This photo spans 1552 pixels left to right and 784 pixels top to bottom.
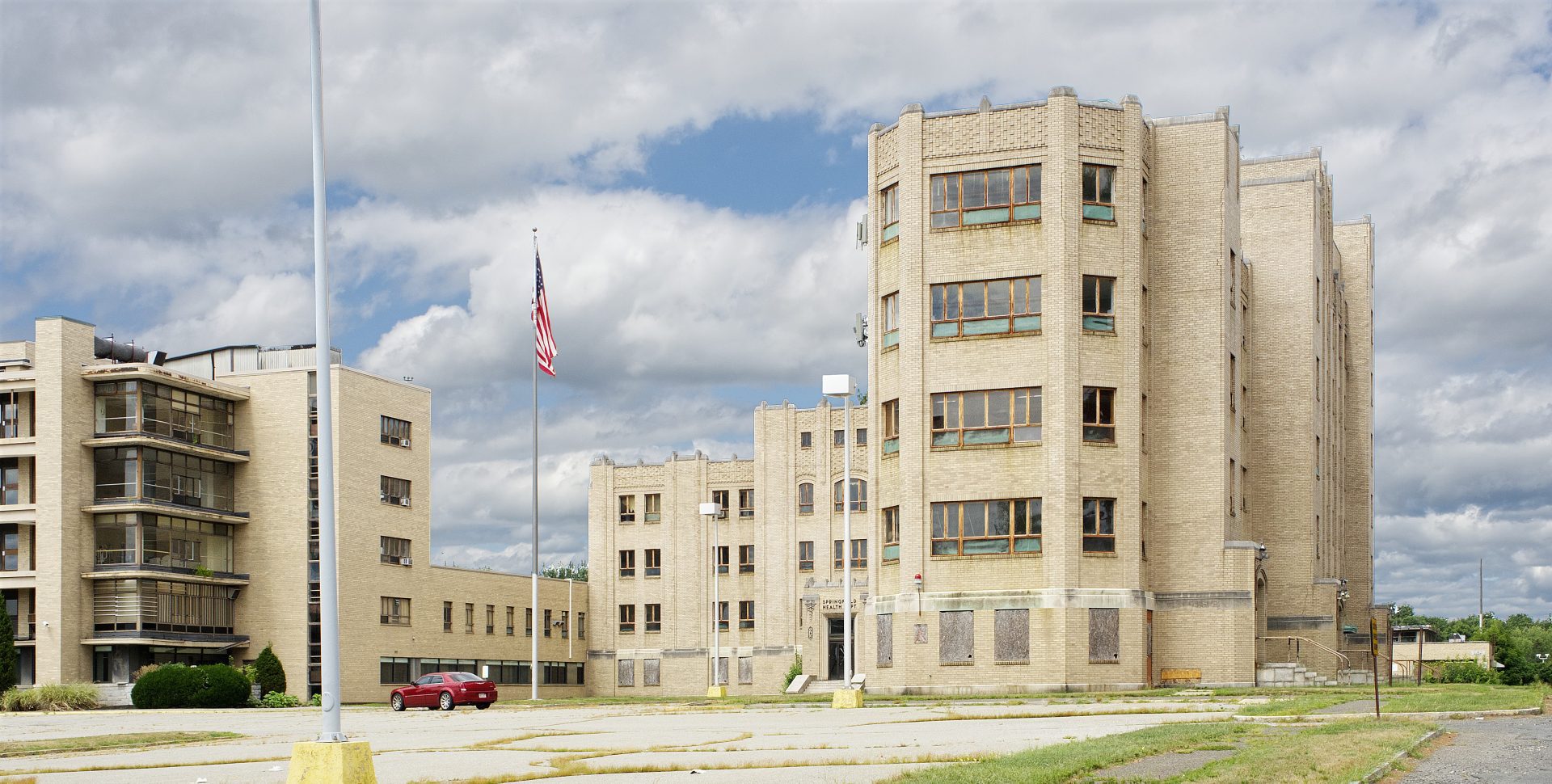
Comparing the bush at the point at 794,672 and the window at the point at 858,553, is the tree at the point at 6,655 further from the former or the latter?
the window at the point at 858,553

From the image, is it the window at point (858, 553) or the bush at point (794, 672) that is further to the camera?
the window at point (858, 553)

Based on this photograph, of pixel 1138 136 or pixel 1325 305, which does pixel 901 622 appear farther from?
pixel 1325 305

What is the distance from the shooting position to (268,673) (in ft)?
231

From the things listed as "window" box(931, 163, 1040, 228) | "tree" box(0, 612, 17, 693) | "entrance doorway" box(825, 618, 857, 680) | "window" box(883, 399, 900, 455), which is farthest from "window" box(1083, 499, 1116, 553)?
"tree" box(0, 612, 17, 693)

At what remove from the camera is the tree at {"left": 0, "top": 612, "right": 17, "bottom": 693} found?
208 ft

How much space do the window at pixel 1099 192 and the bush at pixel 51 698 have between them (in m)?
41.0

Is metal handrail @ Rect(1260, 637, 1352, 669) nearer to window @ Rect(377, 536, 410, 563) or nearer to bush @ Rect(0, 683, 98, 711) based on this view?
window @ Rect(377, 536, 410, 563)

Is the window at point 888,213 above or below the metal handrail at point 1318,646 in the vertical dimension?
above

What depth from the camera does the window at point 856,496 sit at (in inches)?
3590

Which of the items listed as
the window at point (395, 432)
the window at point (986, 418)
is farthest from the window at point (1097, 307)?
the window at point (395, 432)

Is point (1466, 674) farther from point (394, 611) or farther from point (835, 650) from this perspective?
point (394, 611)

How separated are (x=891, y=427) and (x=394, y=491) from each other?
113 ft

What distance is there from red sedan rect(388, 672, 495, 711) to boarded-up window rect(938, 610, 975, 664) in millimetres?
15293

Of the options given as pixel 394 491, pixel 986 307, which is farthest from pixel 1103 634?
pixel 394 491
